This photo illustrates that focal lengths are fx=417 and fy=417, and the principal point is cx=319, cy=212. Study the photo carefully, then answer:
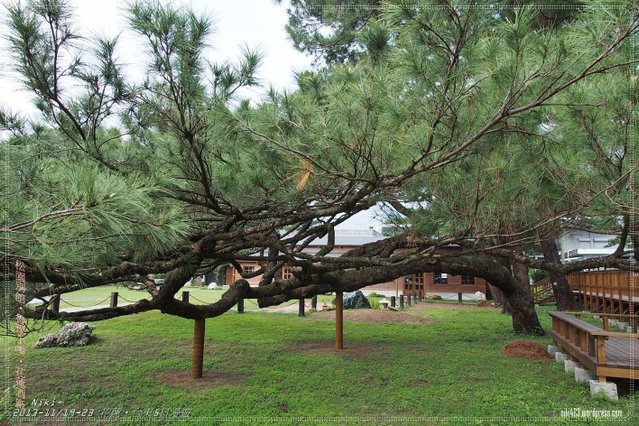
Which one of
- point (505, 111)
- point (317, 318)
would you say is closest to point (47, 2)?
point (505, 111)

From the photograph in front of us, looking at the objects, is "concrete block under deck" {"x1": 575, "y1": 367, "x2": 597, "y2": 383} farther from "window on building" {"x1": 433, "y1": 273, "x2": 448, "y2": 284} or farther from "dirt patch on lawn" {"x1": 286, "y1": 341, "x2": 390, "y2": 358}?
"window on building" {"x1": 433, "y1": 273, "x2": 448, "y2": 284}

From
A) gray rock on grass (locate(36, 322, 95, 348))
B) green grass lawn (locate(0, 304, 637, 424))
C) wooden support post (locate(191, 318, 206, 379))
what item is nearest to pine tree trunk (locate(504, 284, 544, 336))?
green grass lawn (locate(0, 304, 637, 424))

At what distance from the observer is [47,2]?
2.01 m

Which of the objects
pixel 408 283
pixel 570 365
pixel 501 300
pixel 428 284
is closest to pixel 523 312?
pixel 570 365

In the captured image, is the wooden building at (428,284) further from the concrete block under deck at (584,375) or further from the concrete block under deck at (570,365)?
the concrete block under deck at (584,375)

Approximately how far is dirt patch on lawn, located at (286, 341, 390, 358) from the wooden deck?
245 cm

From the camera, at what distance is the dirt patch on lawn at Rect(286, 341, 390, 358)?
6136 mm

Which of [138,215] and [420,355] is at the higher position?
[138,215]

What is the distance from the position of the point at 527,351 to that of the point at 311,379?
3.21 m

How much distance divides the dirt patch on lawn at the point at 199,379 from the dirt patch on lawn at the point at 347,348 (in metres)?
1.57

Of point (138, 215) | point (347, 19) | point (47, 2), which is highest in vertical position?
point (347, 19)

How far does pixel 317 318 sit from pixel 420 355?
4624 millimetres

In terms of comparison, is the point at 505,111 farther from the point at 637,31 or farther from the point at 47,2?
the point at 47,2

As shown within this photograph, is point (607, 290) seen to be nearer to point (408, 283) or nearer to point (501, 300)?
point (501, 300)
